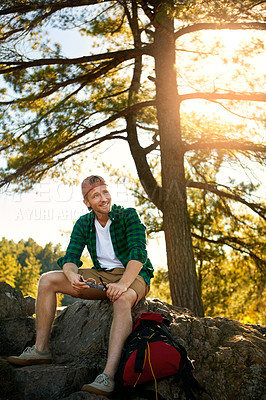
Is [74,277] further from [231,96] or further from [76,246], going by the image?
[231,96]

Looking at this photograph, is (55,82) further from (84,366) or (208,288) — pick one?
(208,288)

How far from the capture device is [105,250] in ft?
11.9

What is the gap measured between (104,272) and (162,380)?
1.02 m

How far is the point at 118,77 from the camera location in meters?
9.05

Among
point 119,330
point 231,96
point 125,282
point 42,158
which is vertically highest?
point 231,96

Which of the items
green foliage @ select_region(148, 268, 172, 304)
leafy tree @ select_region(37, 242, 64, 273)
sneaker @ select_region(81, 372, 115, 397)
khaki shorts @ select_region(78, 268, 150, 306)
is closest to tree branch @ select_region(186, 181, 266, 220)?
green foliage @ select_region(148, 268, 172, 304)

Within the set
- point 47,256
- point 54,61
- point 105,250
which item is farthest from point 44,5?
point 47,256

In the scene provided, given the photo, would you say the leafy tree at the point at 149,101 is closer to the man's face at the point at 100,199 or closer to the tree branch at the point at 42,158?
the tree branch at the point at 42,158

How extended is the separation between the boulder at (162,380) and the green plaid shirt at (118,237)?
504 millimetres

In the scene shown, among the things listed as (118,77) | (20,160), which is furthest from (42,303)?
(118,77)

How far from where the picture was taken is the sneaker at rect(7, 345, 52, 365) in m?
3.20

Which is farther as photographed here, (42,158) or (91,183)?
(42,158)

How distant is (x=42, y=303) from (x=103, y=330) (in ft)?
2.08

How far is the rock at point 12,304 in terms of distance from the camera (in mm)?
4625
